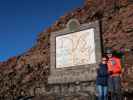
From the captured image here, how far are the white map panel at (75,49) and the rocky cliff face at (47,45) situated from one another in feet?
8.55

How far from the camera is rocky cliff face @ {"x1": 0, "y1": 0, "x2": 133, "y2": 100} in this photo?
17.1 meters

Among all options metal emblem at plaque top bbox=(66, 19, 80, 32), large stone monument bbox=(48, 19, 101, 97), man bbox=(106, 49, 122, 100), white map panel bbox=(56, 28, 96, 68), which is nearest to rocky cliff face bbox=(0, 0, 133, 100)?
large stone monument bbox=(48, 19, 101, 97)

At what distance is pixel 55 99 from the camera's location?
1179 centimetres

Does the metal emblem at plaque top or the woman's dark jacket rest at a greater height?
the metal emblem at plaque top

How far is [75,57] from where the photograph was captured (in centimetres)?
1408

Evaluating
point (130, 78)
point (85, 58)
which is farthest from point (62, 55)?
point (130, 78)

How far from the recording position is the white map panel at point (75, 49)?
1361 cm

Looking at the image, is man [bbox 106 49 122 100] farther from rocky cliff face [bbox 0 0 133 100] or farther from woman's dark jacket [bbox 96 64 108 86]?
rocky cliff face [bbox 0 0 133 100]

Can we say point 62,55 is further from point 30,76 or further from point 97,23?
point 30,76

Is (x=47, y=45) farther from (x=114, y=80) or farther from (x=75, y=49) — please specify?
(x=114, y=80)

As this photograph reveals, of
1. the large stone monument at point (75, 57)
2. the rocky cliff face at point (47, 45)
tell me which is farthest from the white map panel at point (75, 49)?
the rocky cliff face at point (47, 45)

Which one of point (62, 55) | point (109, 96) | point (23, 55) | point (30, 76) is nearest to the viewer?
point (109, 96)

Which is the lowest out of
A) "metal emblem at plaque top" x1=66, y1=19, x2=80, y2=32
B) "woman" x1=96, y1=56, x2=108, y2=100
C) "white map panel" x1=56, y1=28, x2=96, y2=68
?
"woman" x1=96, y1=56, x2=108, y2=100

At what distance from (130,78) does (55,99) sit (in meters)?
4.67
